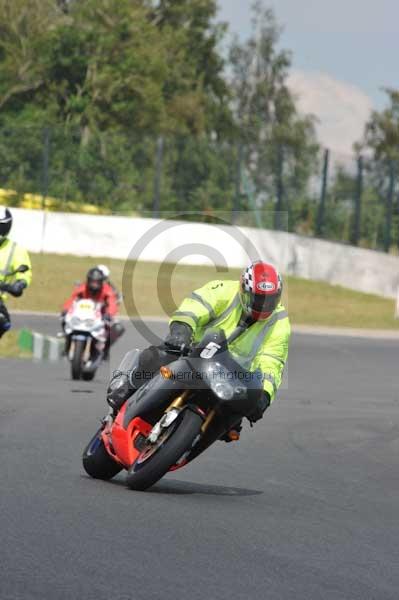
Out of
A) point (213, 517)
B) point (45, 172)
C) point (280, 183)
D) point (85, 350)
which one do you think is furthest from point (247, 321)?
point (280, 183)

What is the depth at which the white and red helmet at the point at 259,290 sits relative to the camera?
910 centimetres

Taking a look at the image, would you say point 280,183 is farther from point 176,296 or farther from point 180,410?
point 180,410

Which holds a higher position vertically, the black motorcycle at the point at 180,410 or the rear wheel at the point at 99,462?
the black motorcycle at the point at 180,410

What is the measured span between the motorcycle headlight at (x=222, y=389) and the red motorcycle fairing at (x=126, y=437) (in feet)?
1.98

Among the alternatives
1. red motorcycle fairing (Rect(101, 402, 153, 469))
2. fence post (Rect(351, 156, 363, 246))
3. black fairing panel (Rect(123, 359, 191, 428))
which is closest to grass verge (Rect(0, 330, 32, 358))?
red motorcycle fairing (Rect(101, 402, 153, 469))

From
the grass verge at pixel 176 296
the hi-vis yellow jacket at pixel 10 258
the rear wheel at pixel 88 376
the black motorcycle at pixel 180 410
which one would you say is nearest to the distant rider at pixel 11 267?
the hi-vis yellow jacket at pixel 10 258

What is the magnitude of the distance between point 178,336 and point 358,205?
33.1 metres

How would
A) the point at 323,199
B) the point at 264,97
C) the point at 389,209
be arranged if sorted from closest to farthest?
the point at 389,209
the point at 323,199
the point at 264,97

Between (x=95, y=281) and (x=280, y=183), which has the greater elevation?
(x=280, y=183)

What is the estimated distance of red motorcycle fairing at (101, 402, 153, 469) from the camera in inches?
349

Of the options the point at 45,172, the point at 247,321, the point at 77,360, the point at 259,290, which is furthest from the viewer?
the point at 45,172

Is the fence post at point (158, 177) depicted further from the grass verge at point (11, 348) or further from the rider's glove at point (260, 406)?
the rider's glove at point (260, 406)

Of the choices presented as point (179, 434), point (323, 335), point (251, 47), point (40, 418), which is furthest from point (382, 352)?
point (251, 47)

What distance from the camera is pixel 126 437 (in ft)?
29.1
